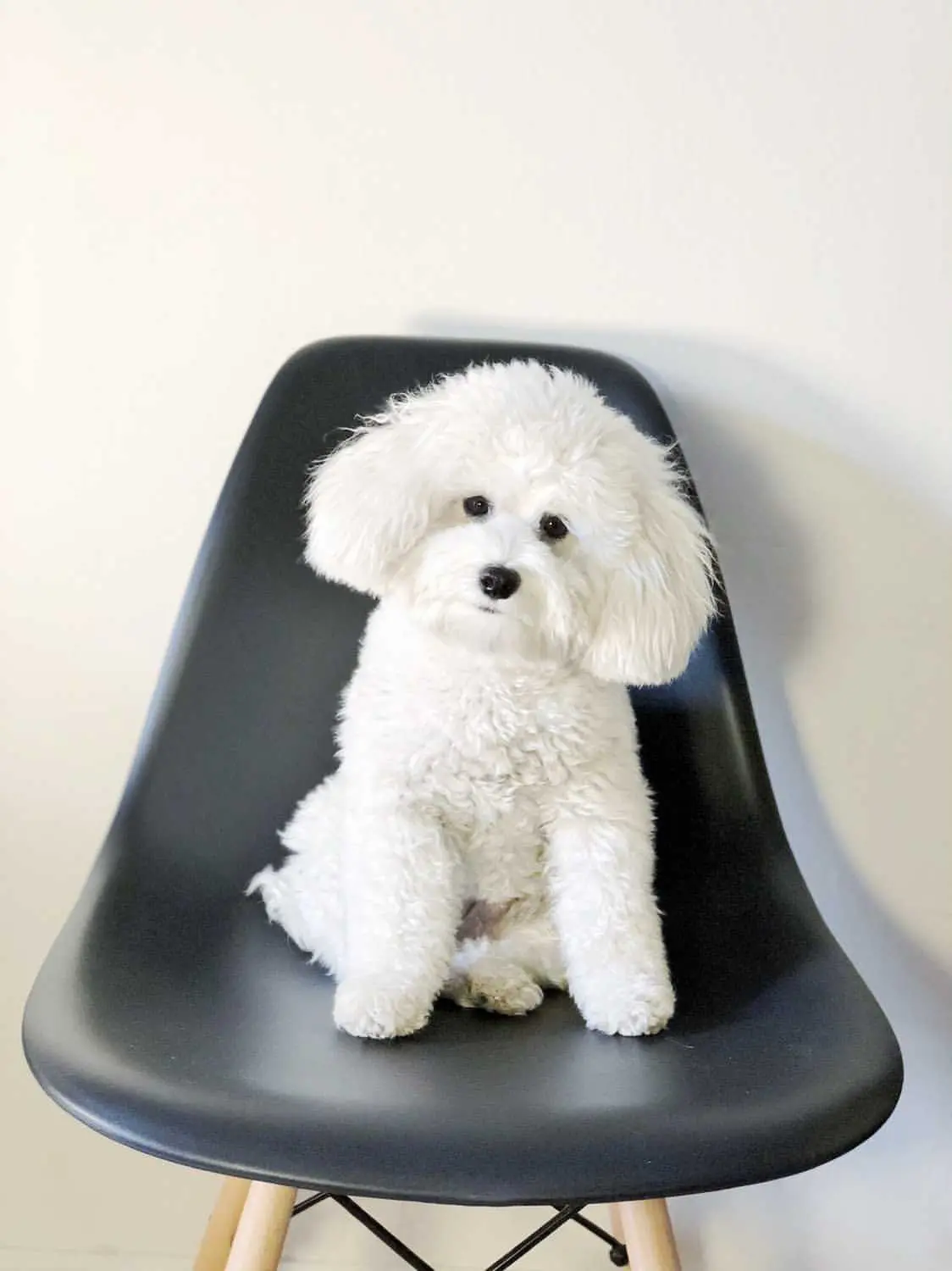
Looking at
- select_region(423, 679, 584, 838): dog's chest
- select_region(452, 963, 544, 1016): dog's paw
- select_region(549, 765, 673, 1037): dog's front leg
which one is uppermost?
select_region(423, 679, 584, 838): dog's chest

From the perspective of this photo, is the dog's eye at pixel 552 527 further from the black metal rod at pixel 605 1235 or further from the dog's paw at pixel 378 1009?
the black metal rod at pixel 605 1235

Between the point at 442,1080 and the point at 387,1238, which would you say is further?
the point at 387,1238

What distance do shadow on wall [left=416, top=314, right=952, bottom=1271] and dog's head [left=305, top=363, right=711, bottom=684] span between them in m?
0.36

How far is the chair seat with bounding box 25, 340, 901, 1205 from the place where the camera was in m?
0.68

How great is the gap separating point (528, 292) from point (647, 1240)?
3.08 feet

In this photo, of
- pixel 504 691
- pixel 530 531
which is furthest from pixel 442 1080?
pixel 530 531

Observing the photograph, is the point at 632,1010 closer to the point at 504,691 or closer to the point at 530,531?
the point at 504,691

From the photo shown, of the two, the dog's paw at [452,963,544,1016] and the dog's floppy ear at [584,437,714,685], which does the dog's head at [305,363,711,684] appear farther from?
the dog's paw at [452,963,544,1016]

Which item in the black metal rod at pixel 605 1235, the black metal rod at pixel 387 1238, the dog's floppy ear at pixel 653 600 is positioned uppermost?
the dog's floppy ear at pixel 653 600

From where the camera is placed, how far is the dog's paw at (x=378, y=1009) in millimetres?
825

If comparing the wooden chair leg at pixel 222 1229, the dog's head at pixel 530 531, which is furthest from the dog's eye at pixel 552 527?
the wooden chair leg at pixel 222 1229

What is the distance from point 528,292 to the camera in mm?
1228

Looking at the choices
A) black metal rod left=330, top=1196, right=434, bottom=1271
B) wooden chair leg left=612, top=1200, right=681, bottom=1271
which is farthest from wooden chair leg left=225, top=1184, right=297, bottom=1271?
wooden chair leg left=612, top=1200, right=681, bottom=1271

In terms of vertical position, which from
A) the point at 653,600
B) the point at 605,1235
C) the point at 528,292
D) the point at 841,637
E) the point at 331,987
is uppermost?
the point at 528,292
